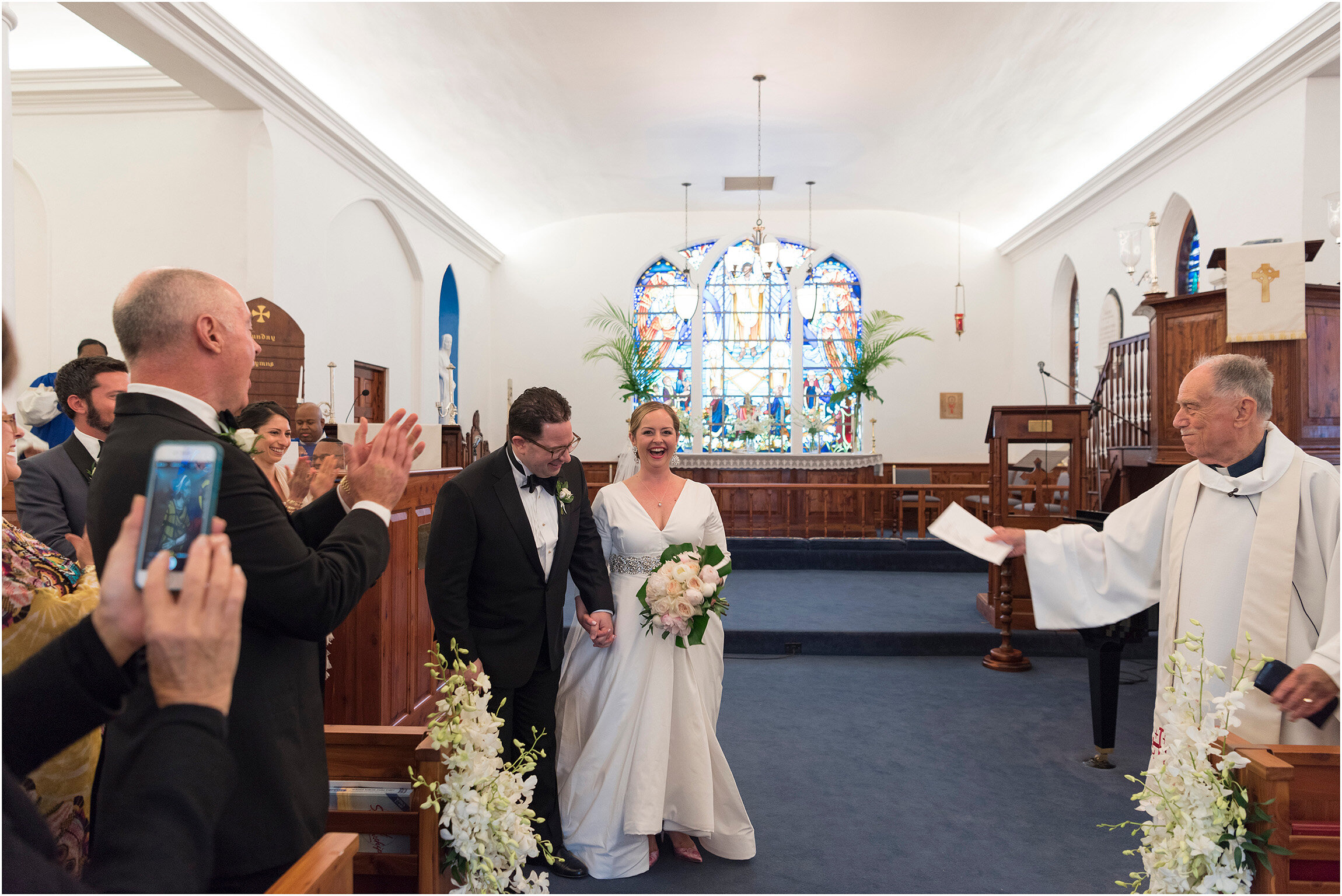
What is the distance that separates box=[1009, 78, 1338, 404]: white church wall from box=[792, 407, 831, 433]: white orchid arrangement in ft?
11.0

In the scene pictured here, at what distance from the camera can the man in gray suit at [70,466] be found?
2.78 meters

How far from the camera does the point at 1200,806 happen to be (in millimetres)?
1862

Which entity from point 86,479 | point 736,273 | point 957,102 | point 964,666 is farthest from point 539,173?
point 86,479

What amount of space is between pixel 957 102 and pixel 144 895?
9440 millimetres

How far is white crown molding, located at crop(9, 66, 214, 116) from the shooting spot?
6840mm

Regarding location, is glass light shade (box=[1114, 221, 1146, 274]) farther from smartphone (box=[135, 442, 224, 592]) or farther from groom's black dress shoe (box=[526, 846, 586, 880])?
smartphone (box=[135, 442, 224, 592])

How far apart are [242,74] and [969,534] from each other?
6.77 meters

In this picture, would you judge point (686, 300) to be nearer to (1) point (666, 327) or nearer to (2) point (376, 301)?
(1) point (666, 327)

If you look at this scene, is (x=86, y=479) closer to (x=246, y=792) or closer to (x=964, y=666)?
(x=246, y=792)

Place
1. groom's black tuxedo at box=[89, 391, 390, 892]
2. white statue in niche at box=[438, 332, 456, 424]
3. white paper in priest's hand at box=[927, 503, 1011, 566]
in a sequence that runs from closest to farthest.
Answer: groom's black tuxedo at box=[89, 391, 390, 892]
white paper in priest's hand at box=[927, 503, 1011, 566]
white statue in niche at box=[438, 332, 456, 424]

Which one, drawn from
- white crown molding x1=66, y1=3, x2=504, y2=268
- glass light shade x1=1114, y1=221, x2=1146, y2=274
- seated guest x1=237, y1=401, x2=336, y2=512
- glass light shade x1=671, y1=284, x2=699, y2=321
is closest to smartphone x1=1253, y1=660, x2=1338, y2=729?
seated guest x1=237, y1=401, x2=336, y2=512

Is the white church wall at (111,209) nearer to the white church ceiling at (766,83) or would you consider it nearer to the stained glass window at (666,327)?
the white church ceiling at (766,83)

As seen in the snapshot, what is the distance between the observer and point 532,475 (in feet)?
9.23

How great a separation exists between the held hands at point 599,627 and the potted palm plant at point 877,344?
10.1 meters
